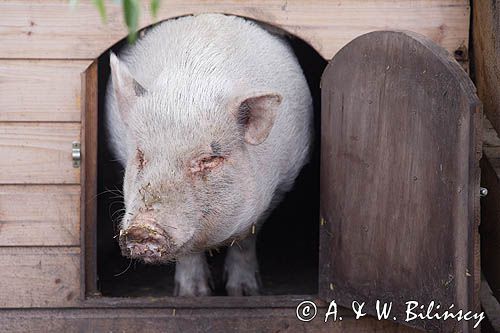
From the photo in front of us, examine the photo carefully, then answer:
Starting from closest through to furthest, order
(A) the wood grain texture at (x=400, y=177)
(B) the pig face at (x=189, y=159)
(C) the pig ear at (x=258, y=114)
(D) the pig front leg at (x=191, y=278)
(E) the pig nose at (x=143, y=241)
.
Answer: (A) the wood grain texture at (x=400, y=177), (E) the pig nose at (x=143, y=241), (B) the pig face at (x=189, y=159), (C) the pig ear at (x=258, y=114), (D) the pig front leg at (x=191, y=278)

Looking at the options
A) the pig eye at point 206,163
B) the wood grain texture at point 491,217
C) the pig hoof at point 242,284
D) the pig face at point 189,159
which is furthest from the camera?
the pig hoof at point 242,284

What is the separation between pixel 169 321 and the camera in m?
3.96

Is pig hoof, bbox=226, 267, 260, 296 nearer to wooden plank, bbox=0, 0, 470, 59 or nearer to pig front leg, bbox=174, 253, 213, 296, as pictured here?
pig front leg, bbox=174, 253, 213, 296

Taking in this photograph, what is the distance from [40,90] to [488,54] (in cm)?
205

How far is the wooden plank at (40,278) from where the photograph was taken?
156 inches

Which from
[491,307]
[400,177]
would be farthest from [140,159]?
[491,307]

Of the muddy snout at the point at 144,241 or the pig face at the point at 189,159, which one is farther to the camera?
the pig face at the point at 189,159

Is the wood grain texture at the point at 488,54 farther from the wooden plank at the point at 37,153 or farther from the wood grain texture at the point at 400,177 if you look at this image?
the wooden plank at the point at 37,153

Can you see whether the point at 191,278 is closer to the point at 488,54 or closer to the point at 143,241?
the point at 143,241

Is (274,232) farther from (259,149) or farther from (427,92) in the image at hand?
(427,92)

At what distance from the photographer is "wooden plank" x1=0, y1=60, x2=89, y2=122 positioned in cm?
397

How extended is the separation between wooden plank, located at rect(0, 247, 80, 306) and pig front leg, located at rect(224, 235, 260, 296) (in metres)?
0.90

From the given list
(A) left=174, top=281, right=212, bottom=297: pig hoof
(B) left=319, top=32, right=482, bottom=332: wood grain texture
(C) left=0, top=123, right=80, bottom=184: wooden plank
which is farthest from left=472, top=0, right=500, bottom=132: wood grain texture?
(C) left=0, top=123, right=80, bottom=184: wooden plank

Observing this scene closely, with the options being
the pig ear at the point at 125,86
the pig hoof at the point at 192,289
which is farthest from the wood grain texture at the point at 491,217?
the pig ear at the point at 125,86
